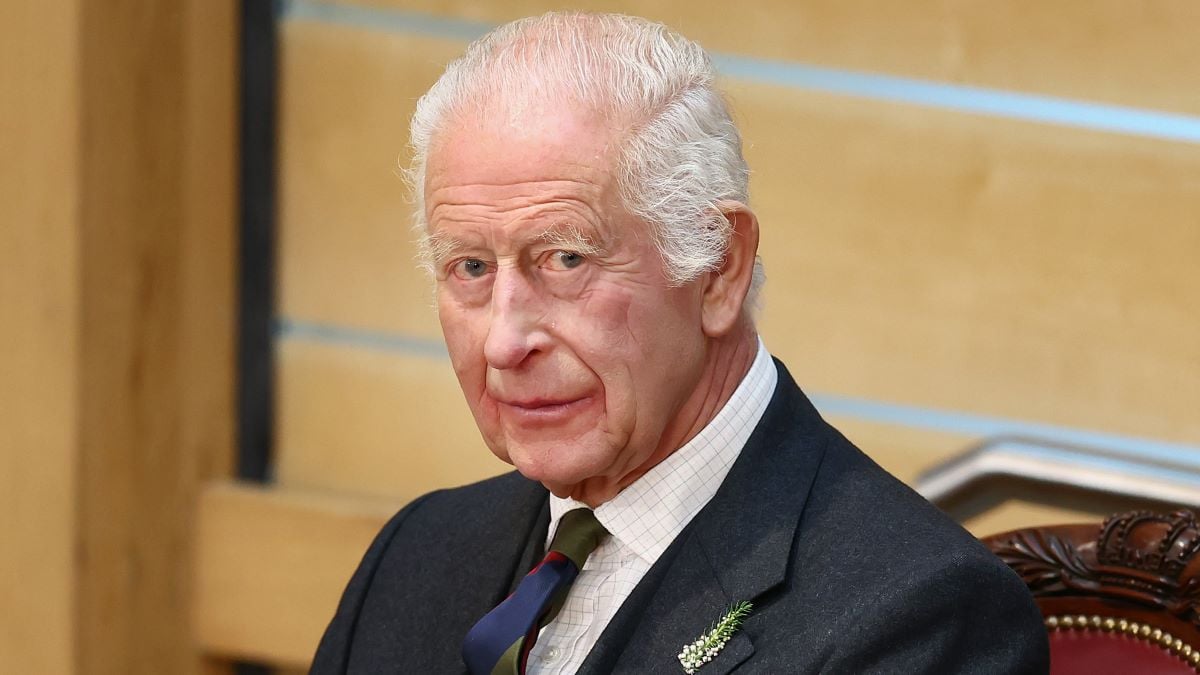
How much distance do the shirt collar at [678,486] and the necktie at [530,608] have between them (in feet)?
0.12

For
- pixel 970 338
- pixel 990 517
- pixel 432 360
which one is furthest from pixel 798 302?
pixel 432 360

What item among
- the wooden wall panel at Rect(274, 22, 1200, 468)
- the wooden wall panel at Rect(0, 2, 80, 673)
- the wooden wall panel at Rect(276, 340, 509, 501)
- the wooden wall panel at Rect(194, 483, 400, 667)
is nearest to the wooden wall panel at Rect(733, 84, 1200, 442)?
the wooden wall panel at Rect(274, 22, 1200, 468)

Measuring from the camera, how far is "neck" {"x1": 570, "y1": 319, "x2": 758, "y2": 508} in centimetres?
174

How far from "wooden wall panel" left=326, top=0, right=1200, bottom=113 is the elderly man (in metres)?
1.46

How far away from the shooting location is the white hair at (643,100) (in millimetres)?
1613

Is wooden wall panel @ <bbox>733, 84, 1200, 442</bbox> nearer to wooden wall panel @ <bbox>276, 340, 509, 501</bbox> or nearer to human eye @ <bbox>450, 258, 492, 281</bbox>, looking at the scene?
wooden wall panel @ <bbox>276, 340, 509, 501</bbox>

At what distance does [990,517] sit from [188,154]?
2018 millimetres

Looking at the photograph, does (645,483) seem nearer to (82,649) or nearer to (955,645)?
(955,645)

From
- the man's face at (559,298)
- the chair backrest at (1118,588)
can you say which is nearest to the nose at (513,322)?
the man's face at (559,298)

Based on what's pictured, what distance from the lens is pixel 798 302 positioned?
3.29 metres

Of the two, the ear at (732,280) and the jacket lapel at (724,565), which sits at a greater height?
the ear at (732,280)

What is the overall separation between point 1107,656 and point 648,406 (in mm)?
624

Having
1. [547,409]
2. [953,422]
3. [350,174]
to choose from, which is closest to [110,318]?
[350,174]

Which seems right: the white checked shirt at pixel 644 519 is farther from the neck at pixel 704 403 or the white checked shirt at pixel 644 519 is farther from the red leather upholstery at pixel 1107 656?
the red leather upholstery at pixel 1107 656
